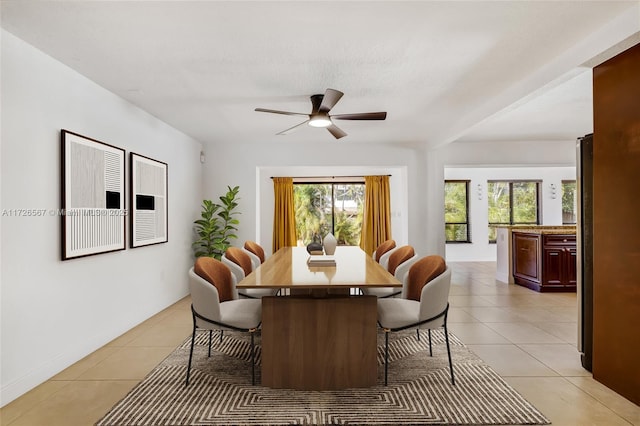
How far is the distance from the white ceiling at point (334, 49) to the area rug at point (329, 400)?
2.32 metres

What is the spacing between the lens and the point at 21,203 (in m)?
2.57

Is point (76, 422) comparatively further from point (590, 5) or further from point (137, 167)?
point (590, 5)

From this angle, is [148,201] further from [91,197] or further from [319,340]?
[319,340]

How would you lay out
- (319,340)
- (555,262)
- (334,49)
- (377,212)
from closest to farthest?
(319,340)
(334,49)
(555,262)
(377,212)

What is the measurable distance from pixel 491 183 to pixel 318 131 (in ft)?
20.1

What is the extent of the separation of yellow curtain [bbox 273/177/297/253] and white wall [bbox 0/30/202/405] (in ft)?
17.5

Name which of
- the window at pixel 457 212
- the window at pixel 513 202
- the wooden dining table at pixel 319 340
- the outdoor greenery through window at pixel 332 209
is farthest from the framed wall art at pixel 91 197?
the window at pixel 513 202

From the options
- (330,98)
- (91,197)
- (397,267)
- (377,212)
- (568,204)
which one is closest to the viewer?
(330,98)

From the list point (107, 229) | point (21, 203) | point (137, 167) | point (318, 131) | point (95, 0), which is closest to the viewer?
point (95, 0)

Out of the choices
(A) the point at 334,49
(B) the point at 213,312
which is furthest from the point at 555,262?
(B) the point at 213,312

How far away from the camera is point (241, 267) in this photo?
12.4ft

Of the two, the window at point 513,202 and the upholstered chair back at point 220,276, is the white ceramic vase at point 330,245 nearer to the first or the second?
the upholstered chair back at point 220,276

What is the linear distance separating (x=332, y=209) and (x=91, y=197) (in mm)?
6926

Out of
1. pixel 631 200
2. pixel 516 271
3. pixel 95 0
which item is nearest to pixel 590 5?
pixel 631 200
